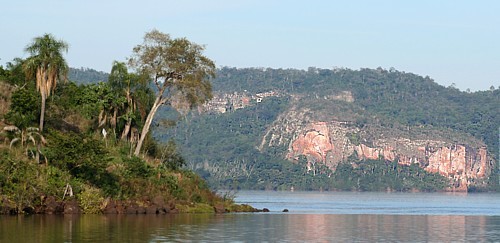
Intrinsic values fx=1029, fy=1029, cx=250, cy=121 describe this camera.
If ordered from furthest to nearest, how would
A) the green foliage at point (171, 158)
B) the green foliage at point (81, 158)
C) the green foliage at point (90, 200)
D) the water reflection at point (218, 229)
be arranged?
1. the green foliage at point (171, 158)
2. the green foliage at point (81, 158)
3. the green foliage at point (90, 200)
4. the water reflection at point (218, 229)

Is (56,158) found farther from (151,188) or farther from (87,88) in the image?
(87,88)

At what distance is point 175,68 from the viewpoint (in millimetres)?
72812

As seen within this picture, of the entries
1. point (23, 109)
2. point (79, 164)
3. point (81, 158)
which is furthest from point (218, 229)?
point (23, 109)

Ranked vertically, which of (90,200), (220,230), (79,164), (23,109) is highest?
(23,109)

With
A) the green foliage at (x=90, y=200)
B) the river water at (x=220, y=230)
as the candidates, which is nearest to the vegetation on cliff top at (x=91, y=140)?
the green foliage at (x=90, y=200)

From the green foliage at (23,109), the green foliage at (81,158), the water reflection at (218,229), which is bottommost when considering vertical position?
the water reflection at (218,229)

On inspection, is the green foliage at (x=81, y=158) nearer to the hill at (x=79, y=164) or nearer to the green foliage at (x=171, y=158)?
the hill at (x=79, y=164)

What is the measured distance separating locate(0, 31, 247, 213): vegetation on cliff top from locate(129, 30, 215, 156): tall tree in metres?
0.09

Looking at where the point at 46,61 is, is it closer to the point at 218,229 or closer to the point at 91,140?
the point at 91,140

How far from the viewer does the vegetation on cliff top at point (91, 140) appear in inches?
2334

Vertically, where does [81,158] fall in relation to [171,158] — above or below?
below

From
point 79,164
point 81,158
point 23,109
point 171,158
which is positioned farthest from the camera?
point 171,158

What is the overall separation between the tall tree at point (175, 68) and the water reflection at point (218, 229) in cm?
1327

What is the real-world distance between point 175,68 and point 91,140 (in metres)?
12.9
